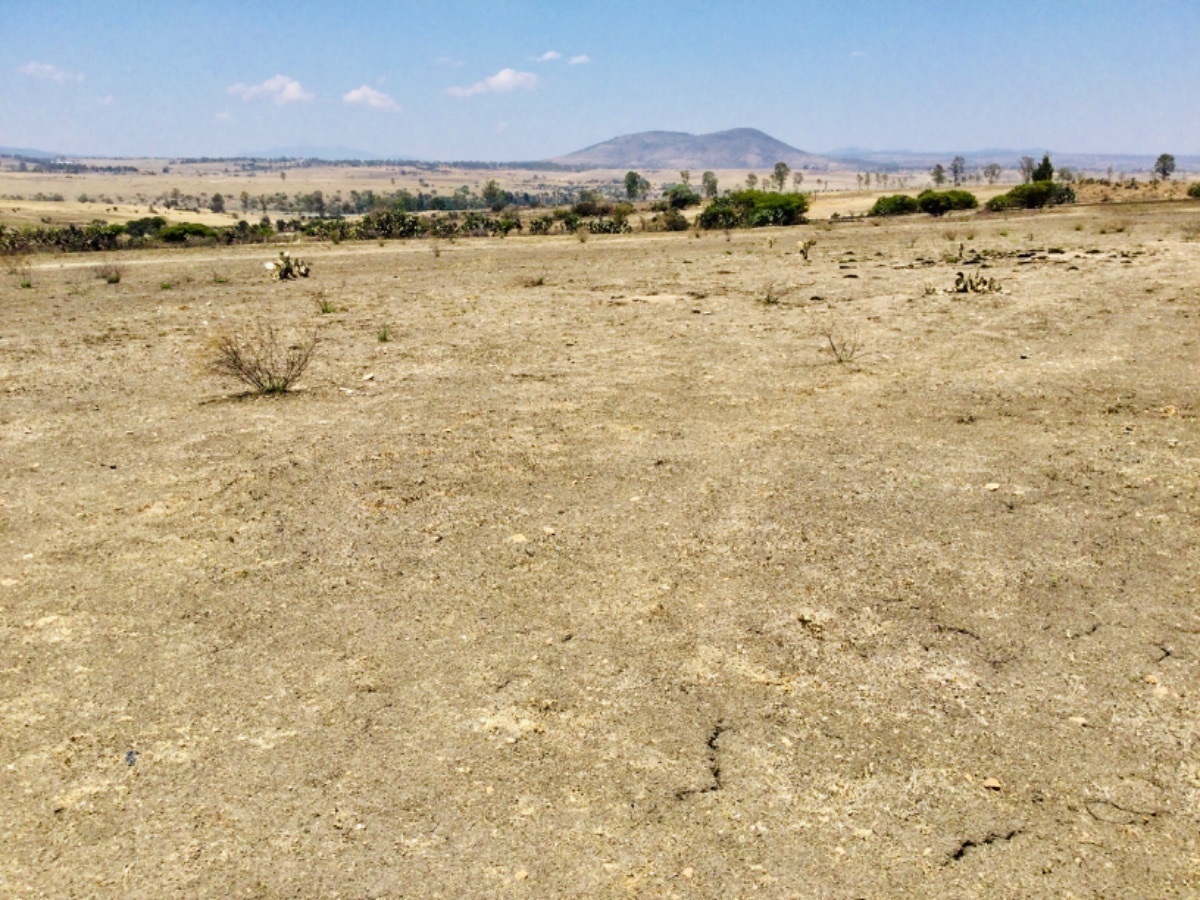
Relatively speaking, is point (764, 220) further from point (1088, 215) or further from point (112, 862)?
point (112, 862)

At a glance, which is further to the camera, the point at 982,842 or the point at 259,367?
the point at 259,367

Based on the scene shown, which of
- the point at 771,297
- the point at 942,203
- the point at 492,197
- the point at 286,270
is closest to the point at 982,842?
the point at 771,297

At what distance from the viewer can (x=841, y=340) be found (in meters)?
12.6

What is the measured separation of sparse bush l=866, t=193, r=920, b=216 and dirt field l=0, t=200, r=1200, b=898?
37.5m

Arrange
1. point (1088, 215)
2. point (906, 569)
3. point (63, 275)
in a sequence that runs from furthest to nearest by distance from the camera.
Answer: point (1088, 215) < point (63, 275) < point (906, 569)

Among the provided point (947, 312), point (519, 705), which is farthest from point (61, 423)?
point (947, 312)

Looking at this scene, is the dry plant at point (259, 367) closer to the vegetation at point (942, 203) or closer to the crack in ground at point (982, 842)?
the crack in ground at point (982, 842)

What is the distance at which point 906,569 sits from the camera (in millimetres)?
5688

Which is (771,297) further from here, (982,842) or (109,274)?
(109,274)

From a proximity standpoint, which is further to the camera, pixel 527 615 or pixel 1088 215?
pixel 1088 215

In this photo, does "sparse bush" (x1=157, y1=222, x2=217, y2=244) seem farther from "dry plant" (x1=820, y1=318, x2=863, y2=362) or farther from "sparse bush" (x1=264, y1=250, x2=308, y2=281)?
"dry plant" (x1=820, y1=318, x2=863, y2=362)

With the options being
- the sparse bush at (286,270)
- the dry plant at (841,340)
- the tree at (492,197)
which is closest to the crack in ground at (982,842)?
the dry plant at (841,340)

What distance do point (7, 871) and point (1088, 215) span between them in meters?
41.2

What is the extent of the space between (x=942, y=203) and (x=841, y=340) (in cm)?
3767
